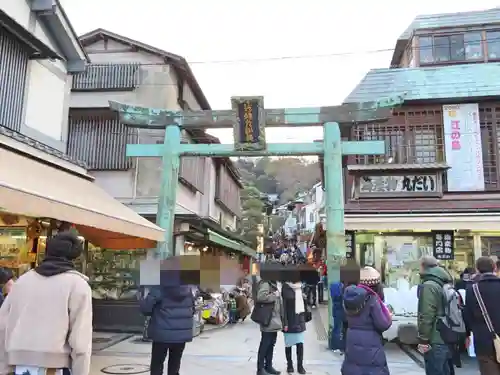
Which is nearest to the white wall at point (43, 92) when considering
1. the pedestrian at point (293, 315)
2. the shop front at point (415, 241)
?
the pedestrian at point (293, 315)

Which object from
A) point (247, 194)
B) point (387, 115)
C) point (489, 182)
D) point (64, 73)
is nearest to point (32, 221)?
point (64, 73)

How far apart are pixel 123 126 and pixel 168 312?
9806 mm

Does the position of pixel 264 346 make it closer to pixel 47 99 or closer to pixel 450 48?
pixel 47 99

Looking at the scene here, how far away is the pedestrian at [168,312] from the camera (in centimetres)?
570

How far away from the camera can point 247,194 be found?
4041cm

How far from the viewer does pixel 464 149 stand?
13023 mm

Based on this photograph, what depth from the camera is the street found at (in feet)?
26.8

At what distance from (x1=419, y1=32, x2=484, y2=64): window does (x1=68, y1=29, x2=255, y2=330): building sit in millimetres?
8468

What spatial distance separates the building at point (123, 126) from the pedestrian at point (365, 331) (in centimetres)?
912

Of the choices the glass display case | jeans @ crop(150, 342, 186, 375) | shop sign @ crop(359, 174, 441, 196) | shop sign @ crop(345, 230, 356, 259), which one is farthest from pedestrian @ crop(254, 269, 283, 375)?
shop sign @ crop(359, 174, 441, 196)

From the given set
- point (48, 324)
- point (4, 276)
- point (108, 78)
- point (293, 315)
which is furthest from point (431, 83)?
point (48, 324)

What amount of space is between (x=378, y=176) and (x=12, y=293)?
11406 millimetres

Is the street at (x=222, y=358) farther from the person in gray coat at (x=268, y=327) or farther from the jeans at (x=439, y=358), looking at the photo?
the jeans at (x=439, y=358)

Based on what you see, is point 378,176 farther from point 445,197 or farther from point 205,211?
point 205,211
